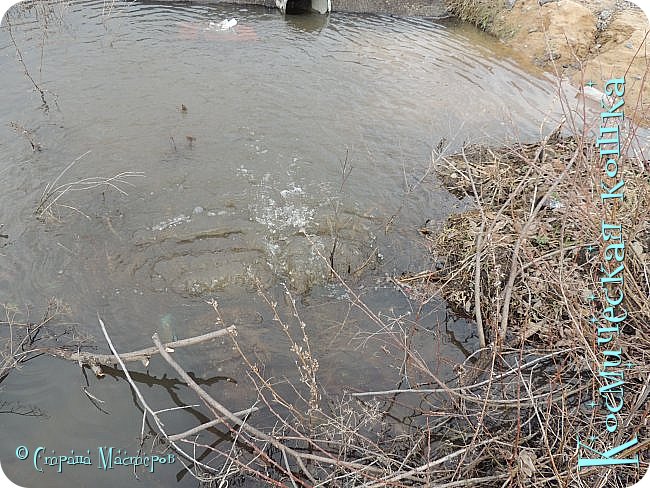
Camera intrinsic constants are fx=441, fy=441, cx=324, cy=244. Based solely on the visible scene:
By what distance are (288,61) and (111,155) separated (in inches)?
176

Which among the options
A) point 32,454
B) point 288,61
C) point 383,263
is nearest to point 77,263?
point 32,454

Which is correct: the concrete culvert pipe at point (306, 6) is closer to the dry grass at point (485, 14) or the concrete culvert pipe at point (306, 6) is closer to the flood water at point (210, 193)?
the flood water at point (210, 193)

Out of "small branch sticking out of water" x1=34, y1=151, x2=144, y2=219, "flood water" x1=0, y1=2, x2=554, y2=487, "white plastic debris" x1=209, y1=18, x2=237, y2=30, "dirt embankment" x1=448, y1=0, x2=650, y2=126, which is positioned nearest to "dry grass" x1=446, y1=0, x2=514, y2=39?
"dirt embankment" x1=448, y1=0, x2=650, y2=126

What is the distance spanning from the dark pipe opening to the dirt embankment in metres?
4.73

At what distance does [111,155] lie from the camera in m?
6.48

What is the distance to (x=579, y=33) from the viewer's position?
10344 mm

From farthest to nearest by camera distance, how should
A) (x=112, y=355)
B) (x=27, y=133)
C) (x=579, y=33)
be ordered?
1. (x=579, y=33)
2. (x=27, y=133)
3. (x=112, y=355)

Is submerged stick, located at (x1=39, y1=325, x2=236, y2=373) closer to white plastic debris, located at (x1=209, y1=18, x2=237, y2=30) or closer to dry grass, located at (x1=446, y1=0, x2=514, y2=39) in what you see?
white plastic debris, located at (x1=209, y1=18, x2=237, y2=30)

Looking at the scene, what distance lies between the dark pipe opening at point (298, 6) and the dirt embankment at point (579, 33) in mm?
4728

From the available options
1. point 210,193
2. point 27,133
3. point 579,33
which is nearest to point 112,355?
point 210,193

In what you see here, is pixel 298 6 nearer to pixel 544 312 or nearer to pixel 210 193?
pixel 210 193

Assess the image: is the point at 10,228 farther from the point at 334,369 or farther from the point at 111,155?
the point at 334,369

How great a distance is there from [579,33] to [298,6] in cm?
720

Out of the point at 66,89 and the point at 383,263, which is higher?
the point at 66,89
